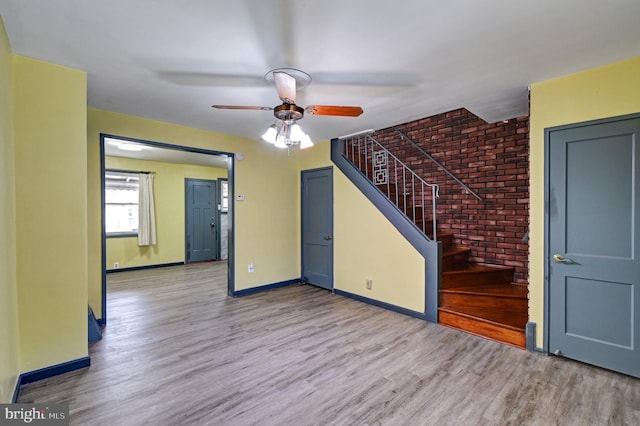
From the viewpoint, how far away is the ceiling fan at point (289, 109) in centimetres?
220

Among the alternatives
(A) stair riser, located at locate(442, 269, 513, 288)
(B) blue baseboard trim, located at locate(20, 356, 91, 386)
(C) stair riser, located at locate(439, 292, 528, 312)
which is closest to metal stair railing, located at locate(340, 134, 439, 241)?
(A) stair riser, located at locate(442, 269, 513, 288)

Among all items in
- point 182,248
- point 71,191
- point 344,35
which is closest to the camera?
point 344,35

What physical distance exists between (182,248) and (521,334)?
270 inches

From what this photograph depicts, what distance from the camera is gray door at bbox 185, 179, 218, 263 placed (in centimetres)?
723

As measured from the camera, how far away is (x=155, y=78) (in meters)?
2.54

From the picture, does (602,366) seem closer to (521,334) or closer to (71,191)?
(521,334)

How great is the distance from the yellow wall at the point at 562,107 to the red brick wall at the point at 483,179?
1.25 metres

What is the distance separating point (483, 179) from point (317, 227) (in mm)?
2638

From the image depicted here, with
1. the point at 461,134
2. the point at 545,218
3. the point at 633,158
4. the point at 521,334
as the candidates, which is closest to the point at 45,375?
the point at 521,334

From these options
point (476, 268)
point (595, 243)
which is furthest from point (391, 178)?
point (595, 243)

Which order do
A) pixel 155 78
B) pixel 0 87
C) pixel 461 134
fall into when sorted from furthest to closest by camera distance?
pixel 461 134
pixel 155 78
pixel 0 87

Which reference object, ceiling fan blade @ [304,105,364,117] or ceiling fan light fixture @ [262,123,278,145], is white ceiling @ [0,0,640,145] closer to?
ceiling fan blade @ [304,105,364,117]

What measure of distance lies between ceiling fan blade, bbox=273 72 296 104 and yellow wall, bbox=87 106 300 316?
236cm

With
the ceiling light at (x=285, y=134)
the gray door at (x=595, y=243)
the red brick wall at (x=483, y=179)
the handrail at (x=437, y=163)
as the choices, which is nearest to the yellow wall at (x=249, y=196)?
the handrail at (x=437, y=163)
